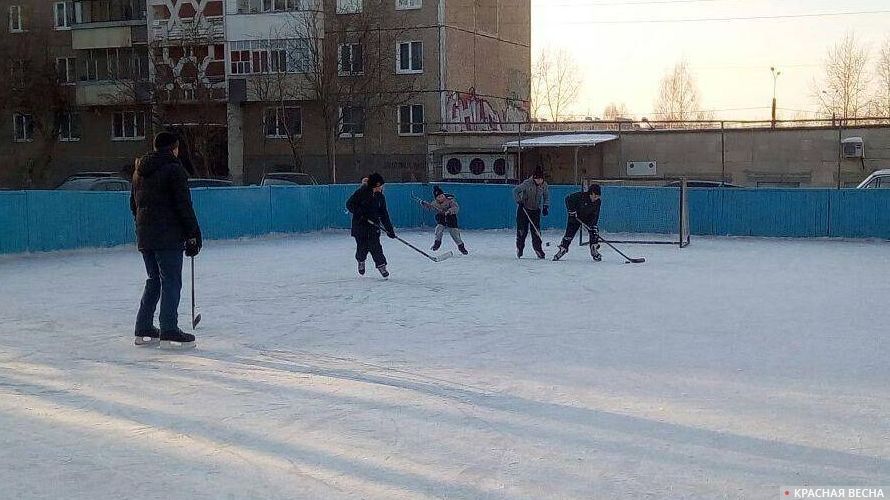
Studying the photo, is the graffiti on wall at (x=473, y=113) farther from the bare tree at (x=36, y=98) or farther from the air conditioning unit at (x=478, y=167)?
the bare tree at (x=36, y=98)

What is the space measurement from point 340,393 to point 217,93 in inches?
1549

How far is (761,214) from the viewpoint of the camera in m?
24.2

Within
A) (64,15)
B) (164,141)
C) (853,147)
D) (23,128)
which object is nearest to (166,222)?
(164,141)

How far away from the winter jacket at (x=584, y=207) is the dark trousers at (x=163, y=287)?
1005 cm

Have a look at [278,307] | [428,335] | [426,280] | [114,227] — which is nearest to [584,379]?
[428,335]

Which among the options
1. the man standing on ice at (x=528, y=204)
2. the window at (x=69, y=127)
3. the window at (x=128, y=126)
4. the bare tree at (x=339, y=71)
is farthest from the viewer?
the window at (x=69, y=127)

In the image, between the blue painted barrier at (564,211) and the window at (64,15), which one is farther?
the window at (64,15)

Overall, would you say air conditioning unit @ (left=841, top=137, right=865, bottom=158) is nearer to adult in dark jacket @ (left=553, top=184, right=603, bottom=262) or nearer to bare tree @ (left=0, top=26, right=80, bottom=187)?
adult in dark jacket @ (left=553, top=184, right=603, bottom=262)

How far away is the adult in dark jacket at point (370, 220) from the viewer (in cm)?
1483

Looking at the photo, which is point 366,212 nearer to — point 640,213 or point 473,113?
point 640,213

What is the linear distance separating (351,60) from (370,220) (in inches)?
1146

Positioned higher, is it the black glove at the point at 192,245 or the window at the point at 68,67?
the window at the point at 68,67

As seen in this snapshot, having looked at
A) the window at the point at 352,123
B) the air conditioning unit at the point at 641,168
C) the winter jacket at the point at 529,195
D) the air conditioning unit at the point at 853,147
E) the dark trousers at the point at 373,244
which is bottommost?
the dark trousers at the point at 373,244

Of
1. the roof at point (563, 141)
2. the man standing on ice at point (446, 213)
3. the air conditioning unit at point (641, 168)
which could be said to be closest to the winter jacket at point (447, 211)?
the man standing on ice at point (446, 213)
